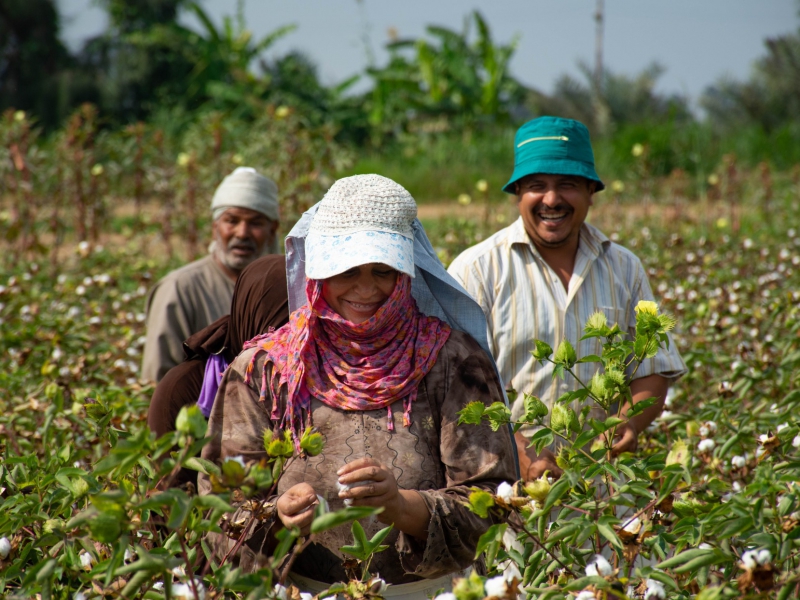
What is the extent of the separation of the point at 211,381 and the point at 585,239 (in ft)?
3.77

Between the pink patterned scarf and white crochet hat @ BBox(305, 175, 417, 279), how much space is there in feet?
0.21

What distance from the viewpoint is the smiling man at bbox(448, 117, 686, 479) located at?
7.78 feet

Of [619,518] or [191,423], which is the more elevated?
[191,423]

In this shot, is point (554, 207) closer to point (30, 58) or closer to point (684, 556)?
point (684, 556)

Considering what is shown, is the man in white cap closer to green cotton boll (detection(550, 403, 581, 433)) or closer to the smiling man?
the smiling man

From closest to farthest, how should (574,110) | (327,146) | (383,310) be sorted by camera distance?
(383,310) → (327,146) → (574,110)

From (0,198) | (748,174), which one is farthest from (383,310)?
(748,174)

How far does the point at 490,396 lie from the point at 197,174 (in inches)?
237

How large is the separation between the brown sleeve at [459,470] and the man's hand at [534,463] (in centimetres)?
41

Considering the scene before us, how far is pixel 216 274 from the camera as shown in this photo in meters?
3.33

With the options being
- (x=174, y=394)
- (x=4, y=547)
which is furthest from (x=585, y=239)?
(x=4, y=547)

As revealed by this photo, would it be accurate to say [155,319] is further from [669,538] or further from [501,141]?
[501,141]

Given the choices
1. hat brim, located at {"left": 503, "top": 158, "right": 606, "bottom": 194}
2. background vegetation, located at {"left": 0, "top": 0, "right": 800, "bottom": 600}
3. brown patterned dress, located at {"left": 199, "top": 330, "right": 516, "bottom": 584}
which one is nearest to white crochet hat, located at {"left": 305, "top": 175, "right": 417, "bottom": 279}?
brown patterned dress, located at {"left": 199, "top": 330, "right": 516, "bottom": 584}

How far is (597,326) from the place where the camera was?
4.76 feet
